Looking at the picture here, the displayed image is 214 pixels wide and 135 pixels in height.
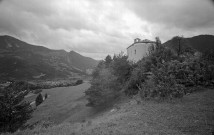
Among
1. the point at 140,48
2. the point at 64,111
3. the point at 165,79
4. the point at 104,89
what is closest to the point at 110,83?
the point at 104,89

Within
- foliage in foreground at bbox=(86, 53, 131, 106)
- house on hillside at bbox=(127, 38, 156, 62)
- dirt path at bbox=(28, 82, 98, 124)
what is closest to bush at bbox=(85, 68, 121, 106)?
foliage in foreground at bbox=(86, 53, 131, 106)

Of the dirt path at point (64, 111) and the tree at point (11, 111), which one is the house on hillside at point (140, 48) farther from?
the tree at point (11, 111)

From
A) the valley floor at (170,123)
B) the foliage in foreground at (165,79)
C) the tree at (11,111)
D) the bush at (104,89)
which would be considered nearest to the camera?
the valley floor at (170,123)

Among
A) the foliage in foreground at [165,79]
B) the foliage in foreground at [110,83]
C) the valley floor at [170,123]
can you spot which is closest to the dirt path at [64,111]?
the foliage in foreground at [110,83]

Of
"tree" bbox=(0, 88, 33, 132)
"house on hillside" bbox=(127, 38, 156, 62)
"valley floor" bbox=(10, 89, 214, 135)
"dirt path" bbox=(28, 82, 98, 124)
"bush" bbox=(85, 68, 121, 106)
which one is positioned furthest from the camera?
"house on hillside" bbox=(127, 38, 156, 62)

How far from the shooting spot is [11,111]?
1738 centimetres

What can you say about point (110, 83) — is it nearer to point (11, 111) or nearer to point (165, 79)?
point (165, 79)

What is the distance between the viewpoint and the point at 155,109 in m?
11.2

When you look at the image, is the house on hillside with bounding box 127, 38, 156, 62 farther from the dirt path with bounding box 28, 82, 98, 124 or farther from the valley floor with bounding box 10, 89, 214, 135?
the valley floor with bounding box 10, 89, 214, 135

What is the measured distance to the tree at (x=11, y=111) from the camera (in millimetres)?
16602

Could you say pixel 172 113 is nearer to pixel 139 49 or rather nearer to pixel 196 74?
pixel 196 74

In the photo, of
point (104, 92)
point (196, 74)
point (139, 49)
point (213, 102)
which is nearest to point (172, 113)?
point (213, 102)

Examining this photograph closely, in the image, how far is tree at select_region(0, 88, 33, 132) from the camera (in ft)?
54.5

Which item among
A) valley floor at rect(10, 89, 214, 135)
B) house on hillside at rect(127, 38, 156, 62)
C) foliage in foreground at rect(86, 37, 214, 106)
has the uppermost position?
house on hillside at rect(127, 38, 156, 62)
